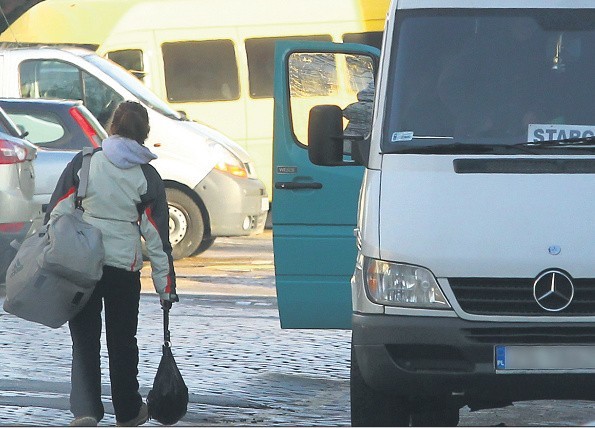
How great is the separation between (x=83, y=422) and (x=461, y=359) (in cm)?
212

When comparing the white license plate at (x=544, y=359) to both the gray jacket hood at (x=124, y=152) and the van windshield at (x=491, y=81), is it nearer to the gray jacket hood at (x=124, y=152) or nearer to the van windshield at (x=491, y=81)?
the van windshield at (x=491, y=81)

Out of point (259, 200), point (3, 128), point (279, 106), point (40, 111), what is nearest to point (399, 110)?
point (279, 106)

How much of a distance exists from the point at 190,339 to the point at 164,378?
143 inches

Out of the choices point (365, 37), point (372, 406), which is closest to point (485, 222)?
point (372, 406)

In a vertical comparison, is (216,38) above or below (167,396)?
above

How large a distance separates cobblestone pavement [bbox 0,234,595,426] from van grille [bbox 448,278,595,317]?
180cm

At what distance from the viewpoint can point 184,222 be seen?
56.1 feet

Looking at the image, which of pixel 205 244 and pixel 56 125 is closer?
pixel 56 125

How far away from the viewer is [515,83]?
24.5 feet

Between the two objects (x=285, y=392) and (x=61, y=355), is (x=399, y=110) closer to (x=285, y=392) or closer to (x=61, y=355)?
(x=285, y=392)

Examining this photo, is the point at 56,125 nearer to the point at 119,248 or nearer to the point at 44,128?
the point at 44,128

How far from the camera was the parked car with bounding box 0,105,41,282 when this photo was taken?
510 inches

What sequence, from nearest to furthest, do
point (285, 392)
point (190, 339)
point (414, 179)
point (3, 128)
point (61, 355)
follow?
point (414, 179), point (285, 392), point (61, 355), point (190, 339), point (3, 128)

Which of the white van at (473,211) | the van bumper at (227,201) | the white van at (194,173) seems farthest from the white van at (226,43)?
the white van at (473,211)
